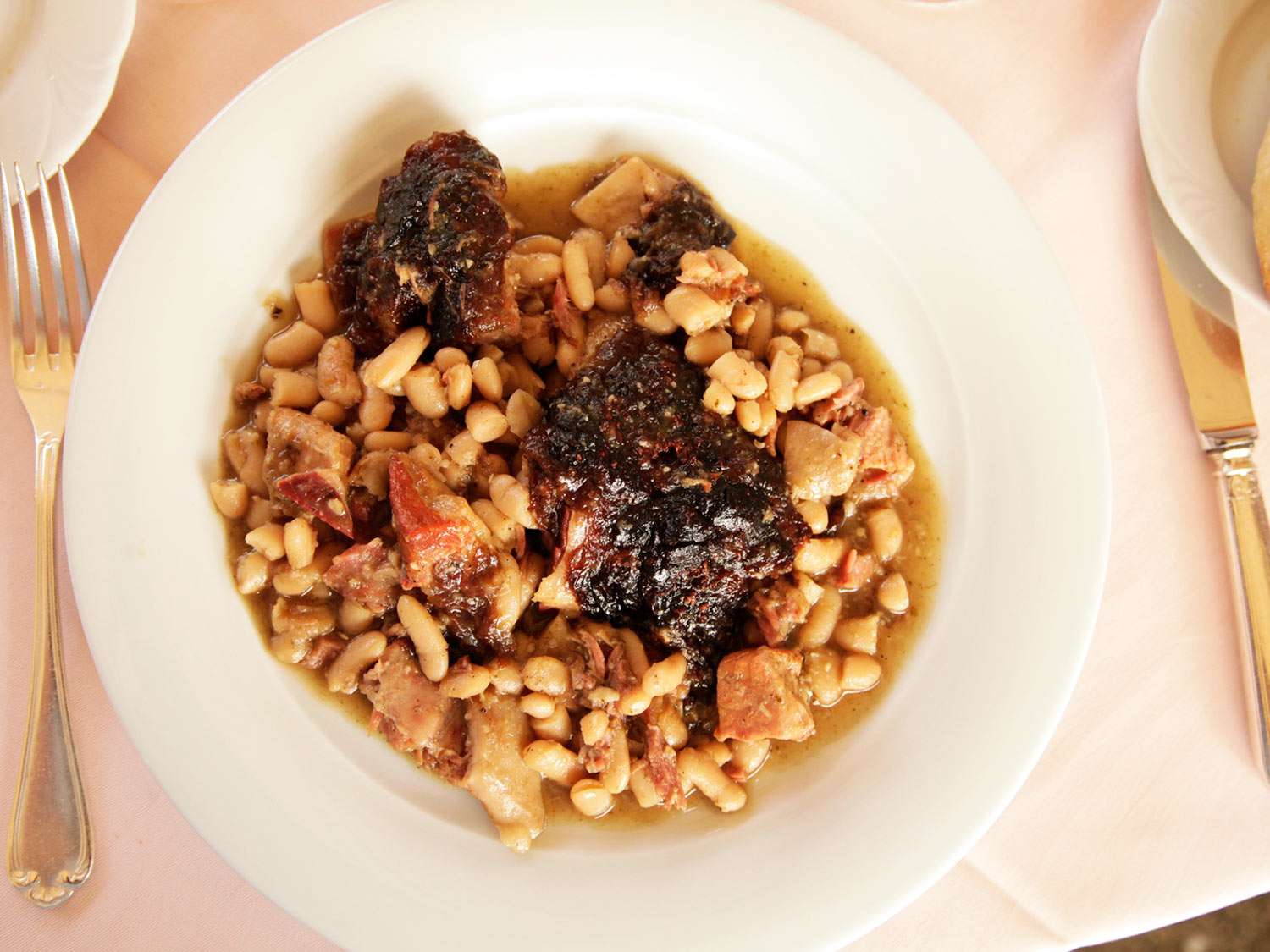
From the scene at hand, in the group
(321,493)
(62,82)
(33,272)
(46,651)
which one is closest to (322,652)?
(321,493)

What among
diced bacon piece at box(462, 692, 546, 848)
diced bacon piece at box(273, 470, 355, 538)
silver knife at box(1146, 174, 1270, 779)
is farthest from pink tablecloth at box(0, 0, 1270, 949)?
diced bacon piece at box(273, 470, 355, 538)

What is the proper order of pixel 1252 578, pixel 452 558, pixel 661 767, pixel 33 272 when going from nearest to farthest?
1. pixel 452 558
2. pixel 661 767
3. pixel 33 272
4. pixel 1252 578

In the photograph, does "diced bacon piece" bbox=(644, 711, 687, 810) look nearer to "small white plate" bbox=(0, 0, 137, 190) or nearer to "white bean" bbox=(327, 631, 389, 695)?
"white bean" bbox=(327, 631, 389, 695)

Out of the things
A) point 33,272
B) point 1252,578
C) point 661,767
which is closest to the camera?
point 661,767

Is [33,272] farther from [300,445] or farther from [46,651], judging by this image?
[46,651]

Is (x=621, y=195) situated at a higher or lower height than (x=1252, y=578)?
higher
